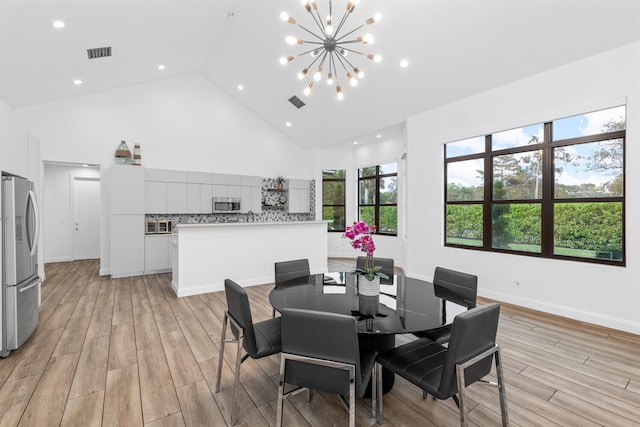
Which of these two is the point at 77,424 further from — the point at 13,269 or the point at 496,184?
the point at 496,184

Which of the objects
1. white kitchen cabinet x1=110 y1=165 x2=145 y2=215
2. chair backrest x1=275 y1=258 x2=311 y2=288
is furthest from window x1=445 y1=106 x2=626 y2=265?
white kitchen cabinet x1=110 y1=165 x2=145 y2=215

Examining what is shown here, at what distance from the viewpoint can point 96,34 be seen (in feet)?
12.6

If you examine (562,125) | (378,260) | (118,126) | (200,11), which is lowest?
(378,260)

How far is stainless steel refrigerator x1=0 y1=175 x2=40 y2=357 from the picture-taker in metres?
2.56

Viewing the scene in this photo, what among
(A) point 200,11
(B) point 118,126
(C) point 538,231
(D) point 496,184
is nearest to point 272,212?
(B) point 118,126

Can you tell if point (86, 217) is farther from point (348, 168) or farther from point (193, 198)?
point (348, 168)

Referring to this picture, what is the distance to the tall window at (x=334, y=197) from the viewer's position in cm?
826

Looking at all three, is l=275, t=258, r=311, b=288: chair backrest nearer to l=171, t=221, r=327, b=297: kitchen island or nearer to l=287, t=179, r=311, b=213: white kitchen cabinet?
l=171, t=221, r=327, b=297: kitchen island

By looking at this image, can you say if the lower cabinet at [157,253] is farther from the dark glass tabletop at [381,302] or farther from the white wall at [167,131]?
the dark glass tabletop at [381,302]

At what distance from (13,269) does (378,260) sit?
339cm

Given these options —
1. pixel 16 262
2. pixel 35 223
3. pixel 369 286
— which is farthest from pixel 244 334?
pixel 35 223

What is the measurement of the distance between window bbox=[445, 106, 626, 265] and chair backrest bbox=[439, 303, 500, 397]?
282cm

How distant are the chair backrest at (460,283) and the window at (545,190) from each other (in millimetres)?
2104

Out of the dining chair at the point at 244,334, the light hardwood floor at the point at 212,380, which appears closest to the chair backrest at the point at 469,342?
the light hardwood floor at the point at 212,380
